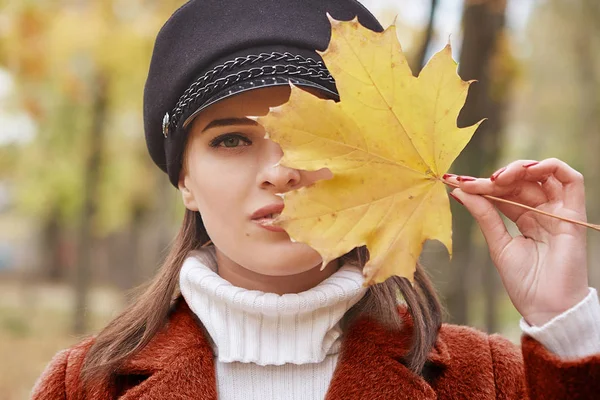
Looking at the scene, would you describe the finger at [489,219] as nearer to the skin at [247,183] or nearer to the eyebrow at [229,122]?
the skin at [247,183]

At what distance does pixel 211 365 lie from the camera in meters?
1.88

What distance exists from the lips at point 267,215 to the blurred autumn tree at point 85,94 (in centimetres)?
627

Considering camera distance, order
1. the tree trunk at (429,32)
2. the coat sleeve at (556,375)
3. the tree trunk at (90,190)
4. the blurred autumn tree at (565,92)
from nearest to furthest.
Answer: the coat sleeve at (556,375)
the tree trunk at (429,32)
the tree trunk at (90,190)
the blurred autumn tree at (565,92)

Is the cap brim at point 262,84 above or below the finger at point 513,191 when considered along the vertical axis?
above

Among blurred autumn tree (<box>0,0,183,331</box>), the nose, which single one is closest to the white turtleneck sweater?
the nose

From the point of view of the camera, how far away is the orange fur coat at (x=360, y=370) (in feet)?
5.89

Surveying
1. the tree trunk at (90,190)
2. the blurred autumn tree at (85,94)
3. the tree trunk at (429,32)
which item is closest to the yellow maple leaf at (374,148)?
the tree trunk at (429,32)

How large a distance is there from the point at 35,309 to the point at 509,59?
58.3 ft

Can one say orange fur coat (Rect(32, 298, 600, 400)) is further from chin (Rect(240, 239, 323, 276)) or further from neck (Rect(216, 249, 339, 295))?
chin (Rect(240, 239, 323, 276))

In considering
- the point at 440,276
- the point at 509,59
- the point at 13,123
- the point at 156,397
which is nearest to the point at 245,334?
the point at 156,397

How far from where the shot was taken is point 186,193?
204cm

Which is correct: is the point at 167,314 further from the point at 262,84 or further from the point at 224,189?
the point at 262,84

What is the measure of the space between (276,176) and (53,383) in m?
0.97

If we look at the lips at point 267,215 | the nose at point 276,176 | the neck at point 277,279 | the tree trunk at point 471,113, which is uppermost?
the tree trunk at point 471,113
